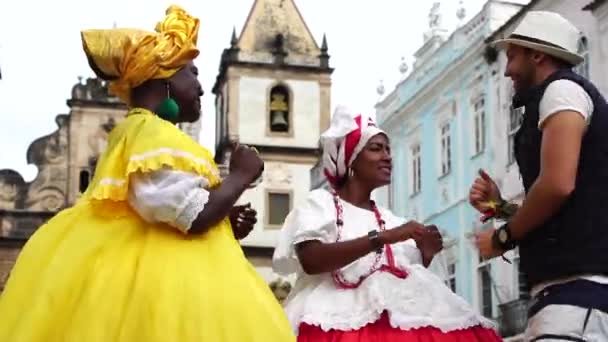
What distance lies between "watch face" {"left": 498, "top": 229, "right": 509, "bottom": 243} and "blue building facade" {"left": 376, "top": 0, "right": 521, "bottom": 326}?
14619mm

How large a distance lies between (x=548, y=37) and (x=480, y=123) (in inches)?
636

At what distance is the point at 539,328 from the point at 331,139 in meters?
1.48

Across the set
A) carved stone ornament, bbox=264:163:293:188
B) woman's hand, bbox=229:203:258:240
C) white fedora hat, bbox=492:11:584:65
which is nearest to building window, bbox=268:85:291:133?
carved stone ornament, bbox=264:163:293:188

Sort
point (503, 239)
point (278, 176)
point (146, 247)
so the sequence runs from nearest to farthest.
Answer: point (146, 247) < point (503, 239) < point (278, 176)

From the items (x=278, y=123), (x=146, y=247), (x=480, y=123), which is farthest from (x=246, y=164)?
(x=278, y=123)

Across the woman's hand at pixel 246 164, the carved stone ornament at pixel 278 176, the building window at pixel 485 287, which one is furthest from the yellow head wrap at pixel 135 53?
the carved stone ornament at pixel 278 176

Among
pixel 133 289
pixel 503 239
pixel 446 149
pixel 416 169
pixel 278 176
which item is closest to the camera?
pixel 133 289

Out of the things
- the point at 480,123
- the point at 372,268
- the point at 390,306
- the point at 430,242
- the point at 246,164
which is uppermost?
the point at 480,123

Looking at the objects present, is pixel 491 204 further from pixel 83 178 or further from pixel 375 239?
pixel 83 178

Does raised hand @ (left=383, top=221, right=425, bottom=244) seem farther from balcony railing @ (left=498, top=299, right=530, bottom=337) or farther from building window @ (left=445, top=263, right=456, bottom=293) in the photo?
building window @ (left=445, top=263, right=456, bottom=293)

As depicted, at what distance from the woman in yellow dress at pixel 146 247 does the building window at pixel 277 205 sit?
25.2 meters

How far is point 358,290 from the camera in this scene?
4.14 metres

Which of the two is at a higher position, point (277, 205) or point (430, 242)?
point (430, 242)

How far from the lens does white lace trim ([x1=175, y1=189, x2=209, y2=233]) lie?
323 cm
